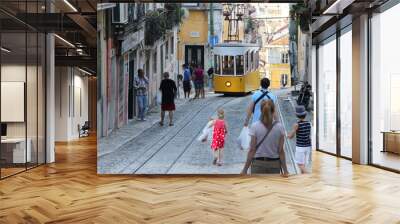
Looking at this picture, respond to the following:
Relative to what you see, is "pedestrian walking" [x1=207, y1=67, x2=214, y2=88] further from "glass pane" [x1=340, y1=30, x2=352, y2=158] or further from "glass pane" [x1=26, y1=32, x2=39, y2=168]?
"glass pane" [x1=340, y1=30, x2=352, y2=158]

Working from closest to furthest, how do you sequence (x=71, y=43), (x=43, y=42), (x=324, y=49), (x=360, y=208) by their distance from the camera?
(x=360, y=208), (x=43, y=42), (x=324, y=49), (x=71, y=43)

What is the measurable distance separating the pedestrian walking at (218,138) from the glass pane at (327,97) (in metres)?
5.46

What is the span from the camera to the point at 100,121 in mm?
8328

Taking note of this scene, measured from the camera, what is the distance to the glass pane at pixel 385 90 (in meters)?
9.06

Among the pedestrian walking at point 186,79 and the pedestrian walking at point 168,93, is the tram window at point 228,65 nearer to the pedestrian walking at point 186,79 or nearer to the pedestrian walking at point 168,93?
the pedestrian walking at point 186,79

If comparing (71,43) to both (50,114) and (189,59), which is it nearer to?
(50,114)

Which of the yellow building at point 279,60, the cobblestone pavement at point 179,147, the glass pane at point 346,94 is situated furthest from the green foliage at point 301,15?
the glass pane at point 346,94

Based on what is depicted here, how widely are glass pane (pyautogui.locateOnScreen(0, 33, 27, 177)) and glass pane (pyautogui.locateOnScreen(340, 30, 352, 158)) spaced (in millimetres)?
7094

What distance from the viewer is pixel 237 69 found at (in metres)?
8.63

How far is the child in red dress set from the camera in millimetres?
8289

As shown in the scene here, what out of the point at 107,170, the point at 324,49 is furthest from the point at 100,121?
the point at 324,49

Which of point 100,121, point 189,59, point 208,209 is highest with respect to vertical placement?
point 189,59

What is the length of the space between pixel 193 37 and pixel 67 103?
1147 centimetres

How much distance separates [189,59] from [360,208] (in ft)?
13.3
